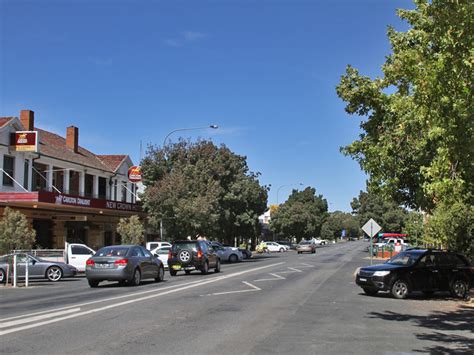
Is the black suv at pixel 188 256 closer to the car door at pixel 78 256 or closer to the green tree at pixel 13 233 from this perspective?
the car door at pixel 78 256

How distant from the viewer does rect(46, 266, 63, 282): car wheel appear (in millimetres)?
23562

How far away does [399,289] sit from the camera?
16344mm

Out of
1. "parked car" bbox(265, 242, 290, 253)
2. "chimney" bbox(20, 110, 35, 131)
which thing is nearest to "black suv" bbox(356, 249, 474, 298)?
"chimney" bbox(20, 110, 35, 131)

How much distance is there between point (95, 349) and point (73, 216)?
1293 inches

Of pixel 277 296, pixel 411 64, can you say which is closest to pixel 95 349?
pixel 411 64

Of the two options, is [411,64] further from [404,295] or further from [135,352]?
[404,295]

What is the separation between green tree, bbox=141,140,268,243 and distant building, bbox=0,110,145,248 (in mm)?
4168

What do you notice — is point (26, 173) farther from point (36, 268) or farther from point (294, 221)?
point (294, 221)

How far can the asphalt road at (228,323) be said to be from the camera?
8398mm

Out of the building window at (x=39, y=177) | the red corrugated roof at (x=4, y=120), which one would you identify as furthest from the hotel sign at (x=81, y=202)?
the red corrugated roof at (x=4, y=120)

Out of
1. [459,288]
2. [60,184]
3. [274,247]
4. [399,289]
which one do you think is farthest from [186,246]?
A: [274,247]

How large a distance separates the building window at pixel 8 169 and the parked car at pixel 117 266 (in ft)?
59.2

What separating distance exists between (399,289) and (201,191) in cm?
2442

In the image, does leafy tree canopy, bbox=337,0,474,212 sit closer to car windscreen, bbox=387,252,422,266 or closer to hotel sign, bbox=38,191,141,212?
car windscreen, bbox=387,252,422,266
